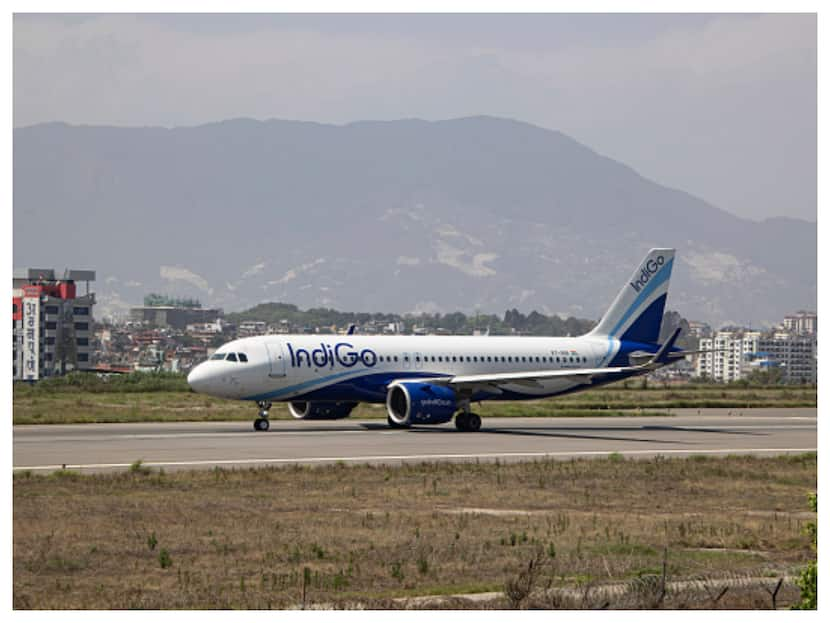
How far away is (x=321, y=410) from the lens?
172 ft

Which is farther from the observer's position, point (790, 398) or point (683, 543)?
point (790, 398)

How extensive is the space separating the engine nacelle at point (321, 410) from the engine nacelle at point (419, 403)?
3.24 metres

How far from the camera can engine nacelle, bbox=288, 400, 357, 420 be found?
52219 mm

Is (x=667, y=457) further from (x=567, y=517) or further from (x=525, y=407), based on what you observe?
(x=525, y=407)

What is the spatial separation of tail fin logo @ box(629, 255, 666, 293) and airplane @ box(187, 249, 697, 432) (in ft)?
4.29

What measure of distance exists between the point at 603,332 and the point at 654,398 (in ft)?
80.7

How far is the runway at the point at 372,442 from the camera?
3647cm

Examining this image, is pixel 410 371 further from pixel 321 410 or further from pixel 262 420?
pixel 262 420

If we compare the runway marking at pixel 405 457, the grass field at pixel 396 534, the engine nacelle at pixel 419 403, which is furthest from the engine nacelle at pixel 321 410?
the grass field at pixel 396 534

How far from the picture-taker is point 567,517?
25250 mm

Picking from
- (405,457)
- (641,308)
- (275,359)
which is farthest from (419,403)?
(641,308)

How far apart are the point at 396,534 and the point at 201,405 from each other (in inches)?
1873

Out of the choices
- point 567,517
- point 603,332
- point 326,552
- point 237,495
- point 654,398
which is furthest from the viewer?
point 654,398
